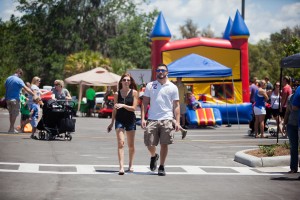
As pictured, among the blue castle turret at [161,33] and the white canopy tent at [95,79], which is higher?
the blue castle turret at [161,33]

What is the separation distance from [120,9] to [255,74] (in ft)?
63.3

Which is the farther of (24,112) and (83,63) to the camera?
(83,63)

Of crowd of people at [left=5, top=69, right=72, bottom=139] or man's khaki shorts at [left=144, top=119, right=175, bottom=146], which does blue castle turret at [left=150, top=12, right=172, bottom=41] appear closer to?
crowd of people at [left=5, top=69, right=72, bottom=139]

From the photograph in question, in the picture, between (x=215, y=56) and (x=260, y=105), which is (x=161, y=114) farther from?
(x=215, y=56)

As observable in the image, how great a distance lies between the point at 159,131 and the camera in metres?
12.5

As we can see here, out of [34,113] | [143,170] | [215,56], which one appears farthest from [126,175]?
[215,56]

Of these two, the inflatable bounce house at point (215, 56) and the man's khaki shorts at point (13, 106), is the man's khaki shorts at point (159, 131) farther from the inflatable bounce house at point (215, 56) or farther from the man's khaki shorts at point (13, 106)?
Result: the inflatable bounce house at point (215, 56)

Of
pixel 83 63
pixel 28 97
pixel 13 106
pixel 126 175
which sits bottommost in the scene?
pixel 126 175

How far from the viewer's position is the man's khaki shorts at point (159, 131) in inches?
489

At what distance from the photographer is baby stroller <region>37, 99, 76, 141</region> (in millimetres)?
19261

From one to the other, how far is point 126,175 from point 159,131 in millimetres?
946

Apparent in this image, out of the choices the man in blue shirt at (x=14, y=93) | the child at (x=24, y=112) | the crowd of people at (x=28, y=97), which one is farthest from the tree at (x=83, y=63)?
the man in blue shirt at (x=14, y=93)

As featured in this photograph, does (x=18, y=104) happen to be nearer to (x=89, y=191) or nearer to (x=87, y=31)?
(x=89, y=191)

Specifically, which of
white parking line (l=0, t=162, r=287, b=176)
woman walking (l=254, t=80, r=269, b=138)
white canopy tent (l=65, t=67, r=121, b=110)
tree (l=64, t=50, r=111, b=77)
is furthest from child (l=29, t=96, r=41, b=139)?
tree (l=64, t=50, r=111, b=77)
